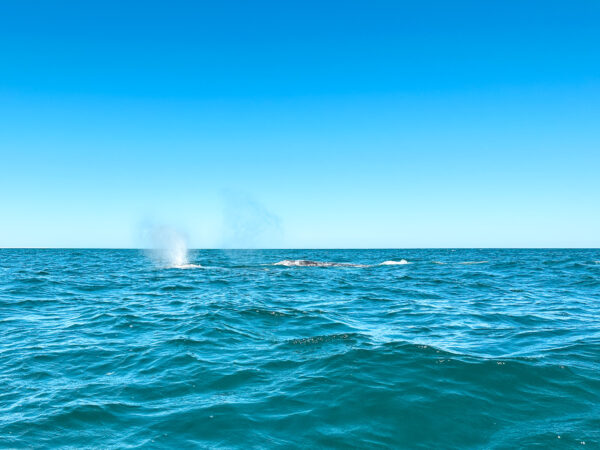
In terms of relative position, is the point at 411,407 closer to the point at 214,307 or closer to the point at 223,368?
the point at 223,368

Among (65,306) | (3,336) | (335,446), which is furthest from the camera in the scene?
(65,306)

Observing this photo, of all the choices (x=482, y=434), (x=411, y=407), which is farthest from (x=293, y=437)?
(x=482, y=434)

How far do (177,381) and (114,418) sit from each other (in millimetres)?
1786

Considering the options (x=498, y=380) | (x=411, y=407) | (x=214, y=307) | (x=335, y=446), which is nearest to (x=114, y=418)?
(x=335, y=446)

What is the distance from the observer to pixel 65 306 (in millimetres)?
18094

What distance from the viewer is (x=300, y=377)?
28.5ft

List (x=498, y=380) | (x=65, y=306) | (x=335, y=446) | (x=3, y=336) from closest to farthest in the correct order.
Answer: (x=335, y=446), (x=498, y=380), (x=3, y=336), (x=65, y=306)

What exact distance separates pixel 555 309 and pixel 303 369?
1361 centimetres

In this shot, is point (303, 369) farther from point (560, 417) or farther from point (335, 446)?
point (560, 417)

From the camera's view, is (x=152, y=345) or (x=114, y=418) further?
(x=152, y=345)

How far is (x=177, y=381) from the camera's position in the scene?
8586 millimetres

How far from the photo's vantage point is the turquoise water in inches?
251

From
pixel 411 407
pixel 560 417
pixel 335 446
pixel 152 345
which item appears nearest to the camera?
pixel 335 446

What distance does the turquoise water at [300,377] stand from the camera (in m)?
6.38
